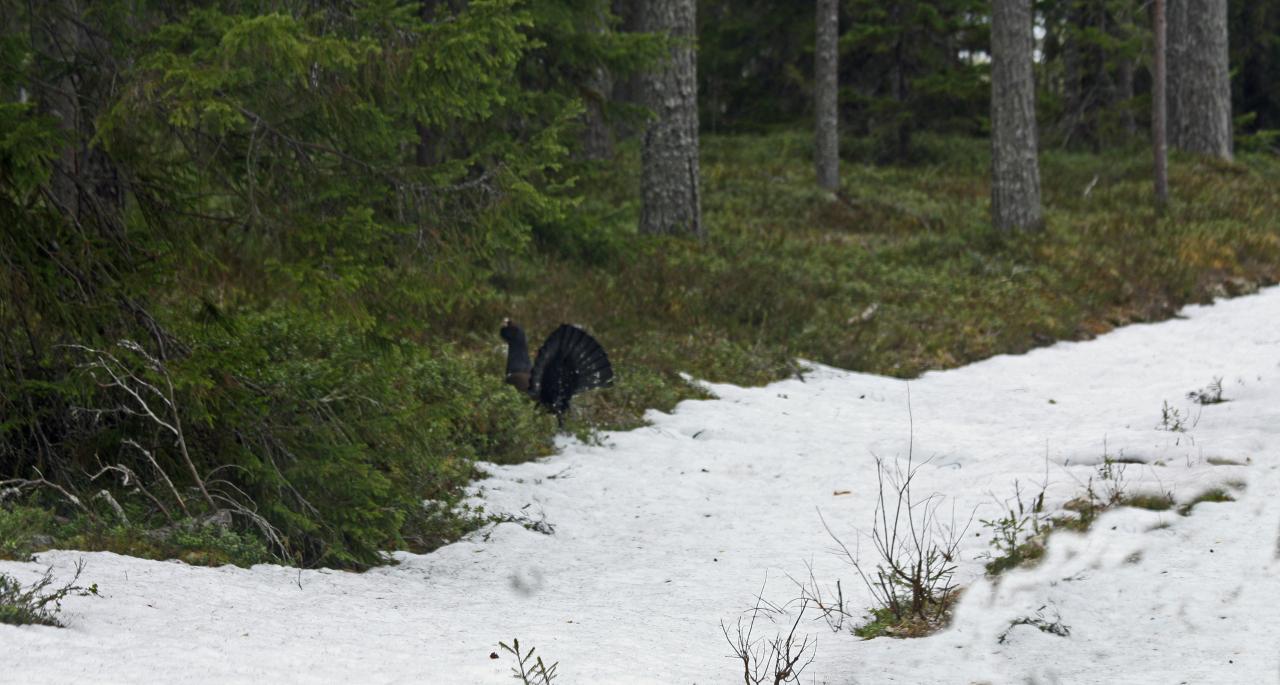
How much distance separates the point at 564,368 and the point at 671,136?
7032 mm

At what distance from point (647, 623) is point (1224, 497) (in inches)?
142

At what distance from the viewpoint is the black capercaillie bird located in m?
9.06

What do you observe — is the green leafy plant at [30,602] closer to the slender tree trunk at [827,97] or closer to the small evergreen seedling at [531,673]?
the small evergreen seedling at [531,673]

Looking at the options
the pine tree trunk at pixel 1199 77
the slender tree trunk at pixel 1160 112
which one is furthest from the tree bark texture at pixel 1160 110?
the pine tree trunk at pixel 1199 77

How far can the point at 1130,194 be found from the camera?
2078 centimetres

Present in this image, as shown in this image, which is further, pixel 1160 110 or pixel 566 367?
pixel 1160 110

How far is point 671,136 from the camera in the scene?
15242 millimetres

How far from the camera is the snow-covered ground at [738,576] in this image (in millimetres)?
4102

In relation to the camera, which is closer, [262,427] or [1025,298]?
[262,427]

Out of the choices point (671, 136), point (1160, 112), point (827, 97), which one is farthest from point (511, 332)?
point (1160, 112)

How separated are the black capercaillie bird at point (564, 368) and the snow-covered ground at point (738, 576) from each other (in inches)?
20.9

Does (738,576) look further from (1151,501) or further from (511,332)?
(511,332)

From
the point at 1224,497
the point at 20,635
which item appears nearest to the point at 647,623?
the point at 20,635

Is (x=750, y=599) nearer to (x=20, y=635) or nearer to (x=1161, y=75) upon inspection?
(x=20, y=635)
